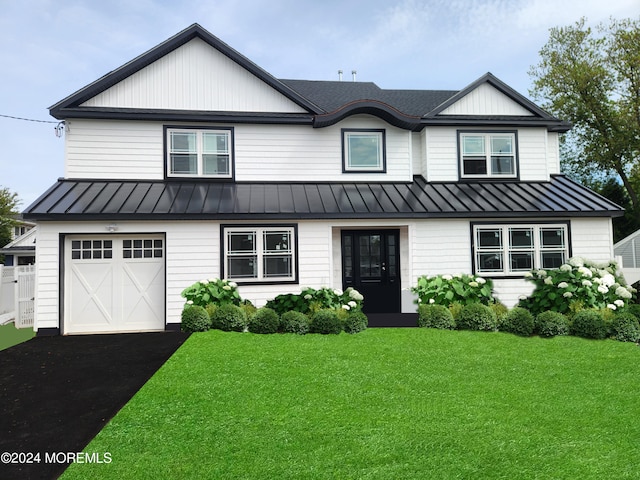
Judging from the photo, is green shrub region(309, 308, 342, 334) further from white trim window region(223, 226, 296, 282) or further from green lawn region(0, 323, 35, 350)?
green lawn region(0, 323, 35, 350)

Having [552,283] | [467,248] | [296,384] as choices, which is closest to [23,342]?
[296,384]

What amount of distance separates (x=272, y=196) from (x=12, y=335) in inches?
279

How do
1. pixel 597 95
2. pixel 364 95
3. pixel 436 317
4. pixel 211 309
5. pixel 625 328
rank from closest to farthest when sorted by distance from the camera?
pixel 625 328
pixel 211 309
pixel 436 317
pixel 364 95
pixel 597 95

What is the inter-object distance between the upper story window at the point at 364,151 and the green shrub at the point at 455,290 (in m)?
3.81

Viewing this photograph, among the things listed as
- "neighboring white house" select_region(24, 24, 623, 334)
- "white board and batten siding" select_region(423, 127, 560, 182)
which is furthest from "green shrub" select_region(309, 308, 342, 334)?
"white board and batten siding" select_region(423, 127, 560, 182)

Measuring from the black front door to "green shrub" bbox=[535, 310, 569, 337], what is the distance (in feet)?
12.0

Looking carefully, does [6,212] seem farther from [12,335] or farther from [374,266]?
[374,266]

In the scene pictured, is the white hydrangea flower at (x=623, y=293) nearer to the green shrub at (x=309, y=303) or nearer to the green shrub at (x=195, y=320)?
the green shrub at (x=309, y=303)

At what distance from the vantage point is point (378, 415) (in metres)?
4.34

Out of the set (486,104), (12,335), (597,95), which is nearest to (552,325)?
(486,104)

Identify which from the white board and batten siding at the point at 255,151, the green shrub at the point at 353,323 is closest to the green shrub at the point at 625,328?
the green shrub at the point at 353,323

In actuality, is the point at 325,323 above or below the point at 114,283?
below

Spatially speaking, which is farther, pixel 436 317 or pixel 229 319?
pixel 436 317

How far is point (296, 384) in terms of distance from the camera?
532 cm
